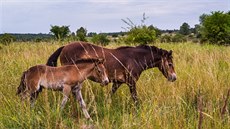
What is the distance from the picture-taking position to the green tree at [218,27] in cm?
2222

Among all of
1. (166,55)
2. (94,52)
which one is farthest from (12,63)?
(166,55)

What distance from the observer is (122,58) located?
6.56 meters

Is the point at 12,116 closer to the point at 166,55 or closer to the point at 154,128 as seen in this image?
the point at 154,128

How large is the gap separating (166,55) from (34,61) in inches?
137

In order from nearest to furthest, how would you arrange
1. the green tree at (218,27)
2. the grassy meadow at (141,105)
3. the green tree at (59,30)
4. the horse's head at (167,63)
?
the grassy meadow at (141,105), the horse's head at (167,63), the green tree at (59,30), the green tree at (218,27)

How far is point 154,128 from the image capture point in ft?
12.1

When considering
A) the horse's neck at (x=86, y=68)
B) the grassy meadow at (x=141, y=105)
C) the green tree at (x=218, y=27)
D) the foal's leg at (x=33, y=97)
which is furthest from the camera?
the green tree at (x=218, y=27)

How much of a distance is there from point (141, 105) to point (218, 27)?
18.6 meters

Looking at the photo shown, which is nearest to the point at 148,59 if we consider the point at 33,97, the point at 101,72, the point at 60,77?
the point at 101,72

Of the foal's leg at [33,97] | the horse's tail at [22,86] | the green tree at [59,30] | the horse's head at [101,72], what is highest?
the green tree at [59,30]

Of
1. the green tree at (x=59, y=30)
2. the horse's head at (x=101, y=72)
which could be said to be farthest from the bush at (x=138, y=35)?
the horse's head at (x=101, y=72)

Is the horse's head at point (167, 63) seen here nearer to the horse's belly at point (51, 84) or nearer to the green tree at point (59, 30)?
the horse's belly at point (51, 84)

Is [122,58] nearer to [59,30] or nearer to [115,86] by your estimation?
[115,86]

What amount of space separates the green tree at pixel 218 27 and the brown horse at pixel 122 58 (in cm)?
1642
